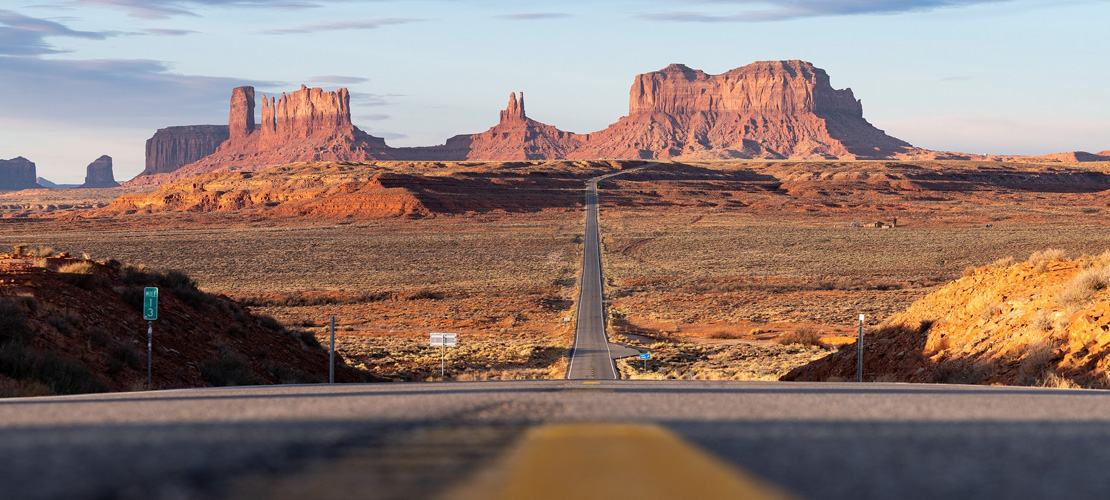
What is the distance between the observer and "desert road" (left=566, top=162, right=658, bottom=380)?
2872 cm

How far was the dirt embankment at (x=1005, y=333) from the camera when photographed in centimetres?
1298

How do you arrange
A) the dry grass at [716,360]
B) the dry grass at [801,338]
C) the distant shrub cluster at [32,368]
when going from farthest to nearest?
1. the dry grass at [801,338]
2. the dry grass at [716,360]
3. the distant shrub cluster at [32,368]

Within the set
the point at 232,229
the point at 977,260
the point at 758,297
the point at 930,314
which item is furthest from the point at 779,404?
the point at 232,229

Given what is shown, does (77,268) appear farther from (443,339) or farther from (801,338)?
(801,338)

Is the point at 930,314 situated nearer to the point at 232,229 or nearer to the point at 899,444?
the point at 899,444

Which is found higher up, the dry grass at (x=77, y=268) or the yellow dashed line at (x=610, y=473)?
the yellow dashed line at (x=610, y=473)

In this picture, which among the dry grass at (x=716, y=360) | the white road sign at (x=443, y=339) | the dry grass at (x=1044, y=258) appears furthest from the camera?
the dry grass at (x=716, y=360)

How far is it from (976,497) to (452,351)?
30.3 m

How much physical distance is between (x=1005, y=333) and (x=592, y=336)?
23.6m

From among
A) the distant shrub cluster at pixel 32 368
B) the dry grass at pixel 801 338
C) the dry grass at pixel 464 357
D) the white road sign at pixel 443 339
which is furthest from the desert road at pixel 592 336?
the distant shrub cluster at pixel 32 368

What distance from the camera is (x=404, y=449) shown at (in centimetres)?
455

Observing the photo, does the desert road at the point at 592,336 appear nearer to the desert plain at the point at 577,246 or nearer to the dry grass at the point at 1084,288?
the desert plain at the point at 577,246

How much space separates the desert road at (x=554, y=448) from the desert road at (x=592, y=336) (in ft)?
48.5

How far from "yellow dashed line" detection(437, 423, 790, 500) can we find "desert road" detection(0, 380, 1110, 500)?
1cm
